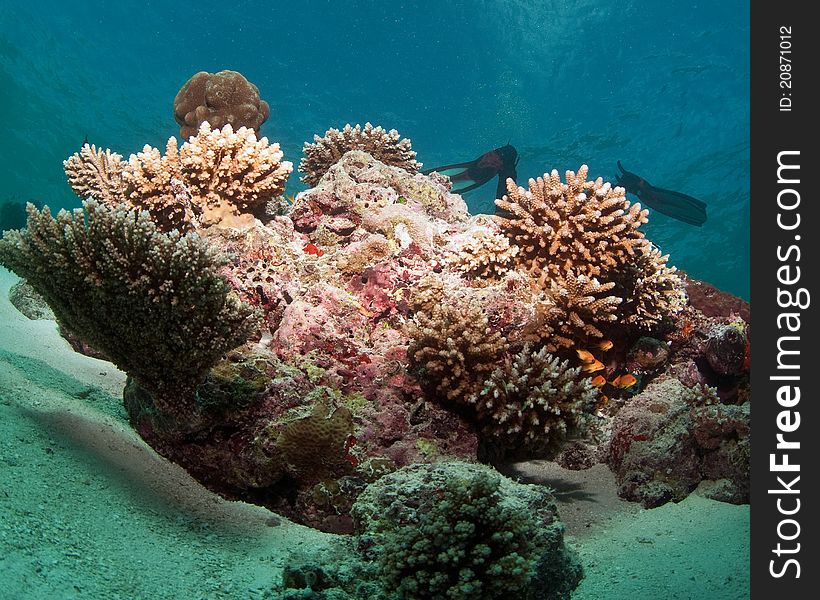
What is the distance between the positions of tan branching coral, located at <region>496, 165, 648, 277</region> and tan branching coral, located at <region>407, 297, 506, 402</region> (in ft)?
4.95

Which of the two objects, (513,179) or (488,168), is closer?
(488,168)

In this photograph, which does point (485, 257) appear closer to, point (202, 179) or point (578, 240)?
point (578, 240)

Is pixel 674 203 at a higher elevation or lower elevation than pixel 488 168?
higher

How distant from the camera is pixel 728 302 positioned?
23.6ft

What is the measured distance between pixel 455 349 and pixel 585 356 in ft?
6.08

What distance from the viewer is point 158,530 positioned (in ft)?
9.07

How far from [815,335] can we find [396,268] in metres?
3.59

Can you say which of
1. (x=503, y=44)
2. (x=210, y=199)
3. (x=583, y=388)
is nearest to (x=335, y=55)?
(x=503, y=44)

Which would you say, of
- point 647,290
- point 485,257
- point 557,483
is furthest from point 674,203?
point 557,483

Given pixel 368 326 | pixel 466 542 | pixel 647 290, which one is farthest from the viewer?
pixel 647 290

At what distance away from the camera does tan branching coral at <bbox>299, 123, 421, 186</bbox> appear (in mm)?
7379

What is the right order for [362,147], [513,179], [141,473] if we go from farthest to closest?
[513,179], [362,147], [141,473]

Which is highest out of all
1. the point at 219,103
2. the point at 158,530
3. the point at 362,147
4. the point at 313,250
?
the point at 219,103

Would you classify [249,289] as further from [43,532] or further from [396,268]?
[43,532]
